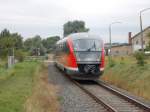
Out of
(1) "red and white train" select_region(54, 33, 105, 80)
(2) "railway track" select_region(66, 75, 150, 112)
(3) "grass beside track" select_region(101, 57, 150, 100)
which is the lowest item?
(2) "railway track" select_region(66, 75, 150, 112)

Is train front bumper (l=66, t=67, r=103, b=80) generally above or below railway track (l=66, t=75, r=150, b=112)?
above

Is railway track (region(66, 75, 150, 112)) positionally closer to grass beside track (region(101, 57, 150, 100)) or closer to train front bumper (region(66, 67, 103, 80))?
grass beside track (region(101, 57, 150, 100))

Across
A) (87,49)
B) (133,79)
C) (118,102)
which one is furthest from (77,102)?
(87,49)

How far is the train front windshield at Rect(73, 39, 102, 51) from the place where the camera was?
26109 millimetres

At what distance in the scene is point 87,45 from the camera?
26359 mm

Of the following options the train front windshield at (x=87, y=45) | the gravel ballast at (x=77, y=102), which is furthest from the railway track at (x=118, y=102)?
the train front windshield at (x=87, y=45)

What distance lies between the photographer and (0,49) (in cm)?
3994

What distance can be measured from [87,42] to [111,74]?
4.78 meters

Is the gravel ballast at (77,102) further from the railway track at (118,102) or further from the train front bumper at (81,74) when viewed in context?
the train front bumper at (81,74)

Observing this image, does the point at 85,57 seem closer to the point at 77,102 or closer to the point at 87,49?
the point at 87,49

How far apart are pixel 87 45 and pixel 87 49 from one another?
440mm

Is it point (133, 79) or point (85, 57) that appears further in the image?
point (85, 57)

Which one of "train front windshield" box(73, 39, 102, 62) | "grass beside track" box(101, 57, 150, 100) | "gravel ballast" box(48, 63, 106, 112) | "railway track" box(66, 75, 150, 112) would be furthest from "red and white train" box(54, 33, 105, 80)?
"gravel ballast" box(48, 63, 106, 112)

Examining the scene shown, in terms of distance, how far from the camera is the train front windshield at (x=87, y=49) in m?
25.6
